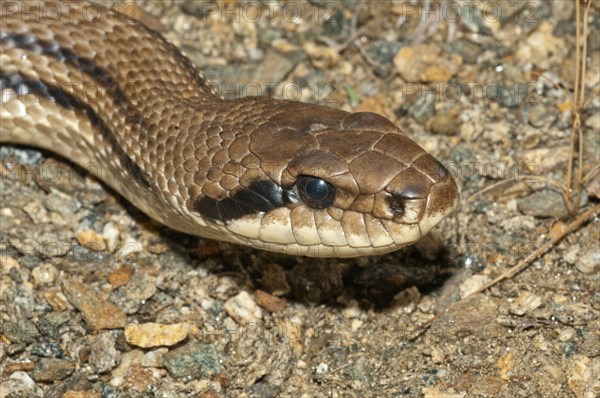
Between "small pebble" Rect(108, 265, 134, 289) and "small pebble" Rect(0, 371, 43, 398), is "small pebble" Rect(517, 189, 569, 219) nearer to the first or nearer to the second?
"small pebble" Rect(108, 265, 134, 289)

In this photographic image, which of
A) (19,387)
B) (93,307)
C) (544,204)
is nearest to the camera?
(19,387)

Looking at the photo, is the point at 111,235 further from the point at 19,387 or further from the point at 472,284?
the point at 472,284

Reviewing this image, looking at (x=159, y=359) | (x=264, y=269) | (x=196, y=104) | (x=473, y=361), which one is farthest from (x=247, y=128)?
(x=473, y=361)

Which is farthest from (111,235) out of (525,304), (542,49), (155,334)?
(542,49)

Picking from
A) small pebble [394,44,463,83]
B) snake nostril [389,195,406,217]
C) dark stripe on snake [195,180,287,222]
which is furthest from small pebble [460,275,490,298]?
small pebble [394,44,463,83]

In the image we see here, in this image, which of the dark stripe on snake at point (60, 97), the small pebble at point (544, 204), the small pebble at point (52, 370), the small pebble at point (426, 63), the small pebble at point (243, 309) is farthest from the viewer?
the small pebble at point (426, 63)

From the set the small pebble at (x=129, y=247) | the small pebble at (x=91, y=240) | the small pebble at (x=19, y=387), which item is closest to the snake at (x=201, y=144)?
the small pebble at (x=129, y=247)

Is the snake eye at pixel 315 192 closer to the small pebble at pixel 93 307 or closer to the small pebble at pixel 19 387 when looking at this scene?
the small pebble at pixel 93 307
